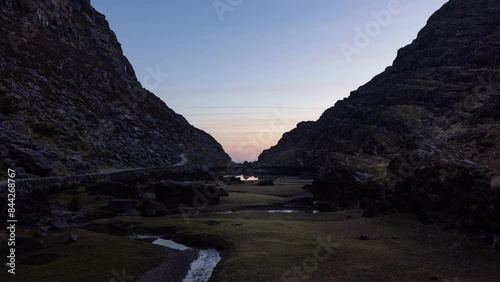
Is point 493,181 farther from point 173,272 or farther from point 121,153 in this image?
point 121,153

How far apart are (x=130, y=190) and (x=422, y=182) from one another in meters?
59.9

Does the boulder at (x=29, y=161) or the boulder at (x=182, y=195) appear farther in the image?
the boulder at (x=182, y=195)

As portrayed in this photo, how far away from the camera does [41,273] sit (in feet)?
108

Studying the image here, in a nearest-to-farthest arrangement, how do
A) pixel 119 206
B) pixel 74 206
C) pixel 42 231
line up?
1. pixel 42 231
2. pixel 74 206
3. pixel 119 206

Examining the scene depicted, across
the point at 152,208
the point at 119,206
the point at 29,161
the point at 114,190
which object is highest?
the point at 29,161

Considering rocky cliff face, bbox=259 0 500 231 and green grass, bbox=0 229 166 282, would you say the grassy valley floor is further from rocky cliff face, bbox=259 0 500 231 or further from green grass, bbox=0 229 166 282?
rocky cliff face, bbox=259 0 500 231

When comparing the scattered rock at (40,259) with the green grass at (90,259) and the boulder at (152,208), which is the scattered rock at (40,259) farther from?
the boulder at (152,208)

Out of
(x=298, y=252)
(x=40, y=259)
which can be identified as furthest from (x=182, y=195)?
(x=298, y=252)

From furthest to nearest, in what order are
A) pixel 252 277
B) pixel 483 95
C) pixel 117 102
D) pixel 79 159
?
pixel 117 102, pixel 483 95, pixel 79 159, pixel 252 277

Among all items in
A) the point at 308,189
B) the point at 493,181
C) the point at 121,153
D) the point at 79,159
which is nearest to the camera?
the point at 493,181

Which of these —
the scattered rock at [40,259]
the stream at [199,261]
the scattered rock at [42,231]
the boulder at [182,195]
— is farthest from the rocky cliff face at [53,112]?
the scattered rock at [40,259]

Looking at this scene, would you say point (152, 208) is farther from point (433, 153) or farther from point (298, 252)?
point (433, 153)

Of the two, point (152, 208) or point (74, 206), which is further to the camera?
point (152, 208)

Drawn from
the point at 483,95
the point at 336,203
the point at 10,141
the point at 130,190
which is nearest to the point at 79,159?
the point at 10,141
